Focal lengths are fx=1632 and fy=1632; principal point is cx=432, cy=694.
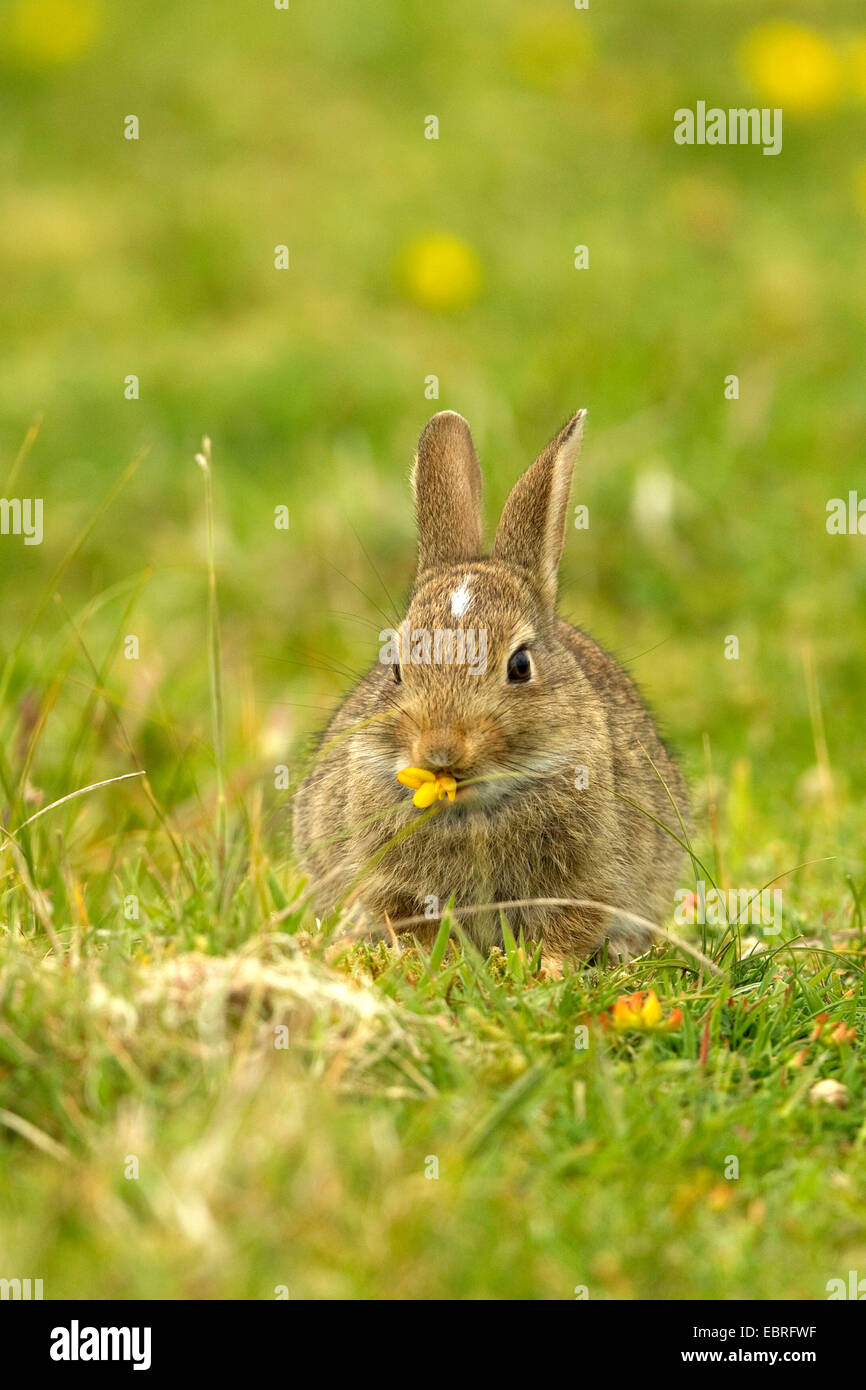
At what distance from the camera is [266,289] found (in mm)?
12258

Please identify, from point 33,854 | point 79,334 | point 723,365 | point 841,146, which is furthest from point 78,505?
point 841,146

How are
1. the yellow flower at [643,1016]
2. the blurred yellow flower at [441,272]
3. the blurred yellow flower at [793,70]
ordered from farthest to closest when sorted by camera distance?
1. the blurred yellow flower at [793,70]
2. the blurred yellow flower at [441,272]
3. the yellow flower at [643,1016]

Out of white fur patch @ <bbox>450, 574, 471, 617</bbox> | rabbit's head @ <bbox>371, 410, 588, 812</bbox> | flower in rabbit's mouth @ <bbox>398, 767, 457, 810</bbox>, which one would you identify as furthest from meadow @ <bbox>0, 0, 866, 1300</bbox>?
white fur patch @ <bbox>450, 574, 471, 617</bbox>

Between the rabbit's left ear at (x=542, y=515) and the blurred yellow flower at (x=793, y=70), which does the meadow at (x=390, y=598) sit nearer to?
the blurred yellow flower at (x=793, y=70)

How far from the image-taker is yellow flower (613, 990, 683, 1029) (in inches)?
158

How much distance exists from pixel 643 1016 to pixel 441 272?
29.7 ft

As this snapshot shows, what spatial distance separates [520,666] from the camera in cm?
506

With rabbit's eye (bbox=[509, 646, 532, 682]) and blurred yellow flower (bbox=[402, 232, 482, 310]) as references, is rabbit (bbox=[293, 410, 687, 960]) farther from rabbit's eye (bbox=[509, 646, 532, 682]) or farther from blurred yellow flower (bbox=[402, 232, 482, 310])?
blurred yellow flower (bbox=[402, 232, 482, 310])

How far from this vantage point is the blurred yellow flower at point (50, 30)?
14.0 m

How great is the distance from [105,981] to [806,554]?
20.7ft

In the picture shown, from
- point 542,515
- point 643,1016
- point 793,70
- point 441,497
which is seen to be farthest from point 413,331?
point 643,1016

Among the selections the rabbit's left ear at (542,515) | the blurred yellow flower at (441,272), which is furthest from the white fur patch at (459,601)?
the blurred yellow flower at (441,272)

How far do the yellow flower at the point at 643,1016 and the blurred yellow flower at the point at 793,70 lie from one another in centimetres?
1141

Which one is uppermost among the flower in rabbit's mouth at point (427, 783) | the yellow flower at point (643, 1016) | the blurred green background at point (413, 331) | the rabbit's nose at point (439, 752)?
the blurred green background at point (413, 331)
